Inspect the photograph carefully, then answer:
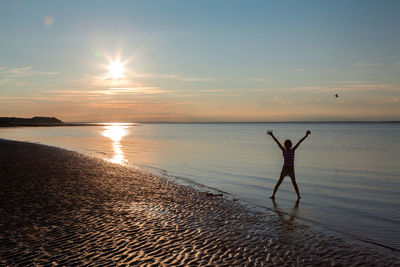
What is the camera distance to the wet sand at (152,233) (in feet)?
23.3

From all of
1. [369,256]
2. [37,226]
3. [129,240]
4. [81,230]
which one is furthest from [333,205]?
[37,226]

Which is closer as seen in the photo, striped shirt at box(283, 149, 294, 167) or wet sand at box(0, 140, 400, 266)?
wet sand at box(0, 140, 400, 266)

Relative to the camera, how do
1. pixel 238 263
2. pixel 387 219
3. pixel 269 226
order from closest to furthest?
1. pixel 238 263
2. pixel 269 226
3. pixel 387 219

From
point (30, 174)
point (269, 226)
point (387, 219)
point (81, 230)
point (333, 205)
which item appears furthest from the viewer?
point (30, 174)

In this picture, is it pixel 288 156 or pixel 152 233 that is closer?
pixel 152 233

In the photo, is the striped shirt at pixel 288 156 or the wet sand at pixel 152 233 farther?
the striped shirt at pixel 288 156

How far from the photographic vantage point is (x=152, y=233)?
344 inches

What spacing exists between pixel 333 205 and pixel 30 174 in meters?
16.7

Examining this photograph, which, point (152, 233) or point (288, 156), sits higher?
point (288, 156)

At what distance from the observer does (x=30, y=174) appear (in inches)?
699

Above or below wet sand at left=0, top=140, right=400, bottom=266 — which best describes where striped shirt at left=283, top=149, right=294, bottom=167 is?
above

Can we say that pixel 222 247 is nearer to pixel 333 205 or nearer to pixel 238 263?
pixel 238 263

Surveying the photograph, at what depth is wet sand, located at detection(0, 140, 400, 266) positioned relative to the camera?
7.11 meters

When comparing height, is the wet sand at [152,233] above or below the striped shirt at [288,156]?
below
